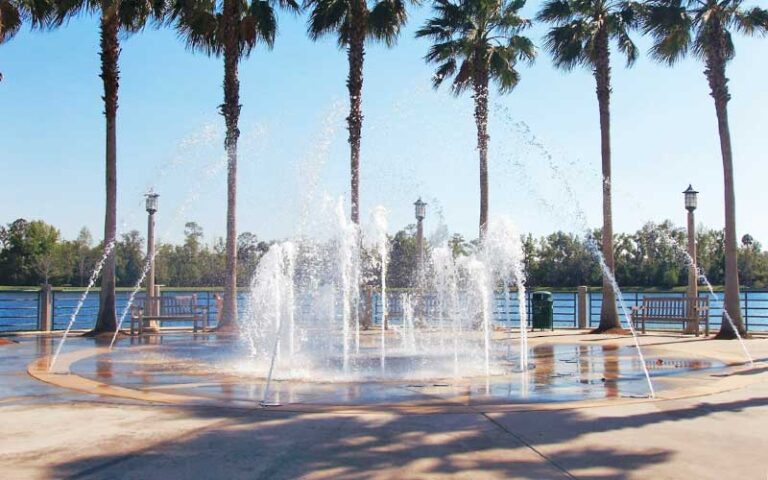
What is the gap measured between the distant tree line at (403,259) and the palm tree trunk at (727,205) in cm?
2453

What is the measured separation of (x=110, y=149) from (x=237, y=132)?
11.8ft

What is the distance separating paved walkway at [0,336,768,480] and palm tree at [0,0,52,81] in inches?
438

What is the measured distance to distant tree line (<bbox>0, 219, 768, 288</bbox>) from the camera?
168 feet

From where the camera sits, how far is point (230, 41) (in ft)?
63.6

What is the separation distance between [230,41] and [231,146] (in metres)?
2.73

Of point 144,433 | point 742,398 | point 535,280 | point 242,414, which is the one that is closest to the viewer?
point 144,433

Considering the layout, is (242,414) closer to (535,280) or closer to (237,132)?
(237,132)

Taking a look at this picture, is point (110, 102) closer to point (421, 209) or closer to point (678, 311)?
point (421, 209)

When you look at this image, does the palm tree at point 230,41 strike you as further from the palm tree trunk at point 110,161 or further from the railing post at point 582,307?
the railing post at point 582,307

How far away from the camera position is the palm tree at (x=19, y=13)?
15.6m

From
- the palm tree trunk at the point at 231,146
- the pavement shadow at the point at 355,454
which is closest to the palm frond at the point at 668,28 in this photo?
the palm tree trunk at the point at 231,146

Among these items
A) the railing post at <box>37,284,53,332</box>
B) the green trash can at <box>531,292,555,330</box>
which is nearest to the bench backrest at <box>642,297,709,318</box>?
the green trash can at <box>531,292,555,330</box>

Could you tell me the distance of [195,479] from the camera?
4629mm

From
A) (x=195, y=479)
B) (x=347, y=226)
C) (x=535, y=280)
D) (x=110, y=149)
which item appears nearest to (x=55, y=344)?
(x=110, y=149)
